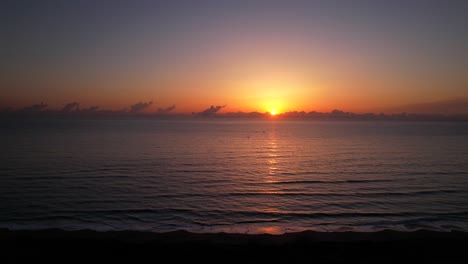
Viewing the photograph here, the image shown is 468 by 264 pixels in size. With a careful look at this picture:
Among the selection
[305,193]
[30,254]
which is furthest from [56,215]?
[305,193]

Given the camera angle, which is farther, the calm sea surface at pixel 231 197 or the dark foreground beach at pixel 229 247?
the calm sea surface at pixel 231 197

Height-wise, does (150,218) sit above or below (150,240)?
below

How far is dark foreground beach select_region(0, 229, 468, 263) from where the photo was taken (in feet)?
31.3

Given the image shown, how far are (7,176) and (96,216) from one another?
16.9 meters

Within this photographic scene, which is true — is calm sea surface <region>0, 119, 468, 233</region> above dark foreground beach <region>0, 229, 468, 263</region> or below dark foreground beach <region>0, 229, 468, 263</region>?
below

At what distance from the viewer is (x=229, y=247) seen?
34.1 ft

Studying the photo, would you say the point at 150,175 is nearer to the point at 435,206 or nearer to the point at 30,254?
the point at 30,254

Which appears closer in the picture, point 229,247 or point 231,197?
point 229,247

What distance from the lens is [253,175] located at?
3133 centimetres

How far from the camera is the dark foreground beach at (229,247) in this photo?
955cm

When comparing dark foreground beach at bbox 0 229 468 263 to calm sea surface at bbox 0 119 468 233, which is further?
calm sea surface at bbox 0 119 468 233

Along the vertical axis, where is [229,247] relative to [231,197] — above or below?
above

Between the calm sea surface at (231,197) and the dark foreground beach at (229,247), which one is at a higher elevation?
the dark foreground beach at (229,247)

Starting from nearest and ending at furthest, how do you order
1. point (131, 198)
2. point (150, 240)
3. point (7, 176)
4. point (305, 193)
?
point (150, 240)
point (131, 198)
point (305, 193)
point (7, 176)
